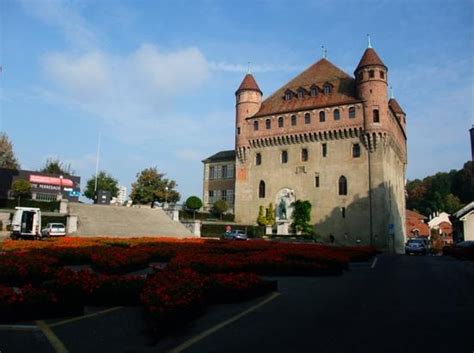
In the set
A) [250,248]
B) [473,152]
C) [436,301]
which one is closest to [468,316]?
[436,301]

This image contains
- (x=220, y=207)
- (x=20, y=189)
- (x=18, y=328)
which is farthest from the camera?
(x=220, y=207)

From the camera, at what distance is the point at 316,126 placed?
56.2 m

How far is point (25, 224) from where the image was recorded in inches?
1319

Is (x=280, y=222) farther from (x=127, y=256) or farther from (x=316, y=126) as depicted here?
(x=127, y=256)

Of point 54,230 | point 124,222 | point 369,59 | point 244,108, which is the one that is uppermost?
point 369,59

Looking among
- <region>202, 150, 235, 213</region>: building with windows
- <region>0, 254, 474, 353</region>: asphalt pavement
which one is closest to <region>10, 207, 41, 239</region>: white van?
<region>0, 254, 474, 353</region>: asphalt pavement

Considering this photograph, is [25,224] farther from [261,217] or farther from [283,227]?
[283,227]

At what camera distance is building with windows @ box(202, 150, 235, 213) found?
66688 mm

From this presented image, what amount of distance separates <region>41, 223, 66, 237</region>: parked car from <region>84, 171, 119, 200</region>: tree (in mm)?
41518

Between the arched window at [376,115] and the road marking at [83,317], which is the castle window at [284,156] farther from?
the road marking at [83,317]

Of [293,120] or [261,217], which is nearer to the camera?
[293,120]

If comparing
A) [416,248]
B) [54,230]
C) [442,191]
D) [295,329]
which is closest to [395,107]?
[416,248]

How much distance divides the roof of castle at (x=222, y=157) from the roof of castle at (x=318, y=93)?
9516 mm

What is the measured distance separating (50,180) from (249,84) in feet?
116
